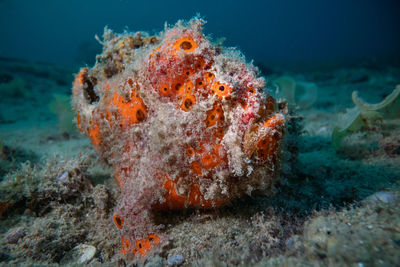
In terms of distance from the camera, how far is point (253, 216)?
2.54 m

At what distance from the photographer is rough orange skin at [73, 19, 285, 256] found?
7.04ft

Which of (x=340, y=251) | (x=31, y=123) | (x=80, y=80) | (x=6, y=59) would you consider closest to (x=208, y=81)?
(x=340, y=251)

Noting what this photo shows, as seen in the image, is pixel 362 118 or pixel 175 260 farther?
pixel 362 118

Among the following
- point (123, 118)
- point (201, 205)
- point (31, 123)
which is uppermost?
point (31, 123)

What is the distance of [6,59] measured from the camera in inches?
615

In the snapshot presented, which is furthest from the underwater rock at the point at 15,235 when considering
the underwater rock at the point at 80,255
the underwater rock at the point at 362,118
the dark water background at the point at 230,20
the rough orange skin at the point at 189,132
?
the dark water background at the point at 230,20

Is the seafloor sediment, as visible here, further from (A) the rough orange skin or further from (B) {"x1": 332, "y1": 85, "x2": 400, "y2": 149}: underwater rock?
(A) the rough orange skin

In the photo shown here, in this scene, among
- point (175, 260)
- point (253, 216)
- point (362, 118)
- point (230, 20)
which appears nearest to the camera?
point (175, 260)

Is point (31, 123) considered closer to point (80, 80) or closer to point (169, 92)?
point (80, 80)

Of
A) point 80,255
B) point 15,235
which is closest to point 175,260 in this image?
point 80,255

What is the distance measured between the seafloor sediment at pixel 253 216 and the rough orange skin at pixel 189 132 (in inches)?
13.3

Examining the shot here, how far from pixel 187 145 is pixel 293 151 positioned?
206 centimetres

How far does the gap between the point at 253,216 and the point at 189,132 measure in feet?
4.37

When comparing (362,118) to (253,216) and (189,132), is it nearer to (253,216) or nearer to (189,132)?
(253,216)
